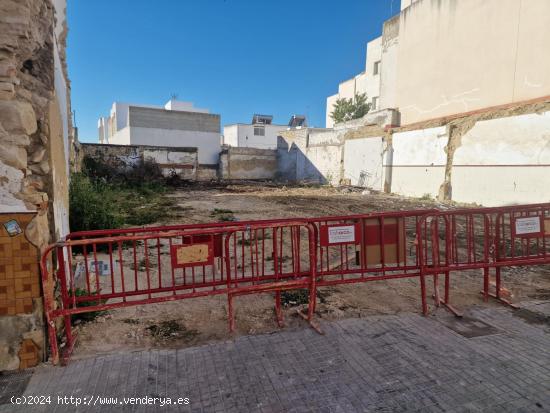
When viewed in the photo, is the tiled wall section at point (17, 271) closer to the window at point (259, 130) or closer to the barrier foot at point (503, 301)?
the barrier foot at point (503, 301)

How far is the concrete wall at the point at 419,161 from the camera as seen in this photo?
50.3 ft

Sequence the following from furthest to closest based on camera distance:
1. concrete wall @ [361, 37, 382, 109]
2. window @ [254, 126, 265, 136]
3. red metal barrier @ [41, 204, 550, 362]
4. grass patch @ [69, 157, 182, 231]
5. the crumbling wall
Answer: window @ [254, 126, 265, 136], concrete wall @ [361, 37, 382, 109], grass patch @ [69, 157, 182, 231], red metal barrier @ [41, 204, 550, 362], the crumbling wall

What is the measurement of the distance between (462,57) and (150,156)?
19477 millimetres

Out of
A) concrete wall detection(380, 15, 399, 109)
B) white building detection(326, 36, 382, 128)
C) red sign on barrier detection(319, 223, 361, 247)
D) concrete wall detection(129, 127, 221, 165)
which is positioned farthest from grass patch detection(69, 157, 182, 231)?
white building detection(326, 36, 382, 128)

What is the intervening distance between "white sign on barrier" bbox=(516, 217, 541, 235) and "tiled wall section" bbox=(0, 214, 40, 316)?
17.3ft

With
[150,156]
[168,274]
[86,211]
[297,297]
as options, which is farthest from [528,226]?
[150,156]

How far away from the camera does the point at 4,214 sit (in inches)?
99.7

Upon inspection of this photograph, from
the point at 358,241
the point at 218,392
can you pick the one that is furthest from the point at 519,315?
the point at 218,392

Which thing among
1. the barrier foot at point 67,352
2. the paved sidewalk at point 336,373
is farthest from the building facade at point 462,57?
the barrier foot at point 67,352

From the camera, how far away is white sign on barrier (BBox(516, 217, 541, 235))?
4191 mm

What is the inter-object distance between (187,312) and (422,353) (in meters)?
2.47

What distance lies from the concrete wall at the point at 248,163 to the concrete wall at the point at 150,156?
19.3ft

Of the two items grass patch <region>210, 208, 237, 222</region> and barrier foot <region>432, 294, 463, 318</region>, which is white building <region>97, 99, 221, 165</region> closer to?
grass patch <region>210, 208, 237, 222</region>

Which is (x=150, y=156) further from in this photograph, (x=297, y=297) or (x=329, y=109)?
(x=329, y=109)
